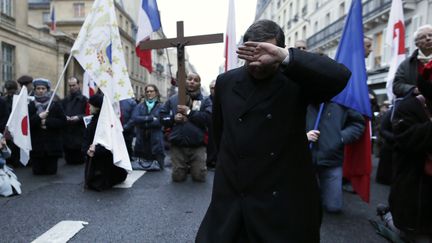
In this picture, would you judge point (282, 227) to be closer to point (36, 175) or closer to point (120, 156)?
point (120, 156)

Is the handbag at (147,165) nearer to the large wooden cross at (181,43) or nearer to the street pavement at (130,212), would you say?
the street pavement at (130,212)

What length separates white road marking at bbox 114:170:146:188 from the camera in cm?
655

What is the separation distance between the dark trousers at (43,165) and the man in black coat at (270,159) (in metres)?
6.11

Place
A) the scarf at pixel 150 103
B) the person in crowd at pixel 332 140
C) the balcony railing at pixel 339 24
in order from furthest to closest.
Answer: the balcony railing at pixel 339 24 → the scarf at pixel 150 103 → the person in crowd at pixel 332 140

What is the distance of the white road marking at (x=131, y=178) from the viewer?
655 cm

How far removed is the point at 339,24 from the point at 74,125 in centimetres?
2570

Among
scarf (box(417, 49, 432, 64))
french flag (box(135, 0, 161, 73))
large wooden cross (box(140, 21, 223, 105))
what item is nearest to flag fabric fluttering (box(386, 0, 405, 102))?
scarf (box(417, 49, 432, 64))

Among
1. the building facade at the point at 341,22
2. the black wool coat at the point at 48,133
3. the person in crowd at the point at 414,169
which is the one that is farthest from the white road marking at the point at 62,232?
the building facade at the point at 341,22

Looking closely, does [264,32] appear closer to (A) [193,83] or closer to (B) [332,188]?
(B) [332,188]

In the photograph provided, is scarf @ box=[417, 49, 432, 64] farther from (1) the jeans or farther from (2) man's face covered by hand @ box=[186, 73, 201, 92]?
(2) man's face covered by hand @ box=[186, 73, 201, 92]

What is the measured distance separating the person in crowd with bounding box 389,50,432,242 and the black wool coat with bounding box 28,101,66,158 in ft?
19.3

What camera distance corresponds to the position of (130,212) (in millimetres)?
4926

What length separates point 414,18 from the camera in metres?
20.1

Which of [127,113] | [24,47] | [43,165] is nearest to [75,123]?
[127,113]
